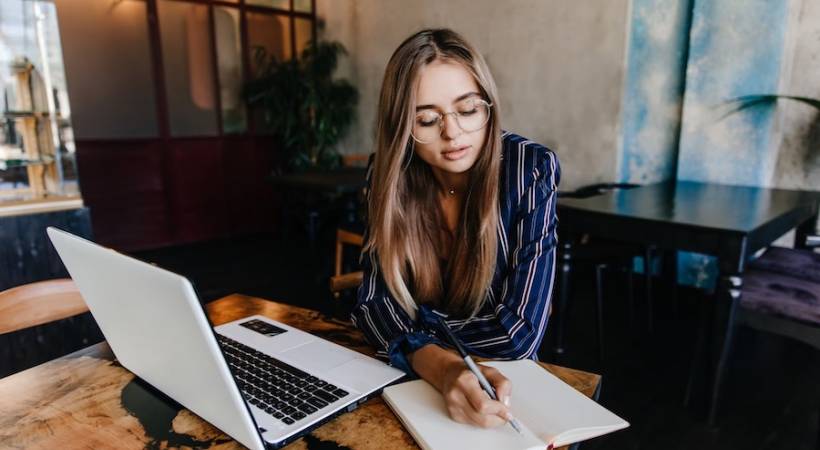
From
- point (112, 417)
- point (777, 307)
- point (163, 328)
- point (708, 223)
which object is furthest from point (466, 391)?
point (777, 307)

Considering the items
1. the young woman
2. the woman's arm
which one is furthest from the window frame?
the woman's arm

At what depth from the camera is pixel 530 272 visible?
107 centimetres

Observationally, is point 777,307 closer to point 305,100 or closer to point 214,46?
point 305,100

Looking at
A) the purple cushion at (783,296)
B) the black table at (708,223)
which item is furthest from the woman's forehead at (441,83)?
the purple cushion at (783,296)

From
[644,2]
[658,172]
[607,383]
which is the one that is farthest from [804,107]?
[607,383]

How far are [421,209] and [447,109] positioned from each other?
0.29 m

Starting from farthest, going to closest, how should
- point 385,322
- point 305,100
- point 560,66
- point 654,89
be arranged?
point 305,100, point 560,66, point 654,89, point 385,322

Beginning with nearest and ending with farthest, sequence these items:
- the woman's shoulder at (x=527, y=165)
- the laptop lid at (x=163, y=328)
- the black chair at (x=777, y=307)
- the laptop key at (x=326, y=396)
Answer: the laptop lid at (x=163, y=328) < the laptop key at (x=326, y=396) < the woman's shoulder at (x=527, y=165) < the black chair at (x=777, y=307)

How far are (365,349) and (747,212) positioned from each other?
191cm

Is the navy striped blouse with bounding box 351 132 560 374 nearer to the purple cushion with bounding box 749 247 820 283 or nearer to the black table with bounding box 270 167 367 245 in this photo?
the purple cushion with bounding box 749 247 820 283

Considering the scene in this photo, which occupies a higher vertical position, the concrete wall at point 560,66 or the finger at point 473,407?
the concrete wall at point 560,66

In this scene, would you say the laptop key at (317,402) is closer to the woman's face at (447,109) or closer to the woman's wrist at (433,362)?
the woman's wrist at (433,362)

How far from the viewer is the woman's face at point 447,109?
104cm

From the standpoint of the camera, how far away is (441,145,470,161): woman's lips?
3.57 feet
